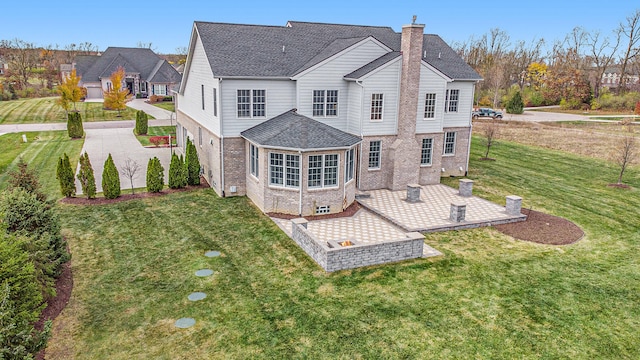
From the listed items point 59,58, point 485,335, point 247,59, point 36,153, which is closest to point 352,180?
point 247,59

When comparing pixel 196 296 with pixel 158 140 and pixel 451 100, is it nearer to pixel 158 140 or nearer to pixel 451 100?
pixel 451 100

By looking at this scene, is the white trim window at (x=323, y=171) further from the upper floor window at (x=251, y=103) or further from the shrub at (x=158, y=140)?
the shrub at (x=158, y=140)

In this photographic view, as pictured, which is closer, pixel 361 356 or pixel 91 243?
pixel 361 356

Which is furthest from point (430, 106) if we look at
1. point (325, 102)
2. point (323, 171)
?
point (323, 171)

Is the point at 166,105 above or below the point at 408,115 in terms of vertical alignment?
below

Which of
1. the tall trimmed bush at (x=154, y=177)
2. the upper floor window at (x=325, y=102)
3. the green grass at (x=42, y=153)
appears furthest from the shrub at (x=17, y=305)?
the upper floor window at (x=325, y=102)

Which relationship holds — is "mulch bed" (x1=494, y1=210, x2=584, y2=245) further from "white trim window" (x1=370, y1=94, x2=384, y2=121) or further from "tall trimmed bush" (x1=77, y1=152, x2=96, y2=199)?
"tall trimmed bush" (x1=77, y1=152, x2=96, y2=199)

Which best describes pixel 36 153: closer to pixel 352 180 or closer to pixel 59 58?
pixel 352 180
